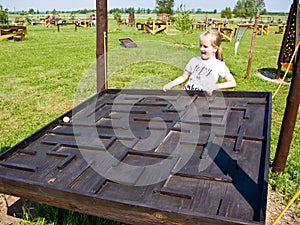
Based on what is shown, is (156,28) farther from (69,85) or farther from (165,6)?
(165,6)

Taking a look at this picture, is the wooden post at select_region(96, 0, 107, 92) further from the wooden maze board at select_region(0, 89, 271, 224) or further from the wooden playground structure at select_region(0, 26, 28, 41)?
the wooden playground structure at select_region(0, 26, 28, 41)

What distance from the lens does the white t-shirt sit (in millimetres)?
3145

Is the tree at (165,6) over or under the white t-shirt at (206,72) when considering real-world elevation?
over

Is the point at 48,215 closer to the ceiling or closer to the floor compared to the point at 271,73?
closer to the floor

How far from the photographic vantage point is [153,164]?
5.91 ft

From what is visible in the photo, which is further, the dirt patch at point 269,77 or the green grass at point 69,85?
the dirt patch at point 269,77

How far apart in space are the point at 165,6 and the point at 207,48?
193ft

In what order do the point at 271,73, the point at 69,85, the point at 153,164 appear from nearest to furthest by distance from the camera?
the point at 153,164
the point at 69,85
the point at 271,73

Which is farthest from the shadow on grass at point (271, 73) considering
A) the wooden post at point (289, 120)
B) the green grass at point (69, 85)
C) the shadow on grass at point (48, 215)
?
the shadow on grass at point (48, 215)

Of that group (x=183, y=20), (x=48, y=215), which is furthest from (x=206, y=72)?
(x=183, y=20)

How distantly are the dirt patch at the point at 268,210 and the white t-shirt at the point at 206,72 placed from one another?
4.10 ft

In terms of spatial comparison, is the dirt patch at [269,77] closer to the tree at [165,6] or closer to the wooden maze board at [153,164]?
the wooden maze board at [153,164]

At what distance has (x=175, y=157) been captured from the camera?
6.07 ft

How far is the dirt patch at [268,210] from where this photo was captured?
258 cm
